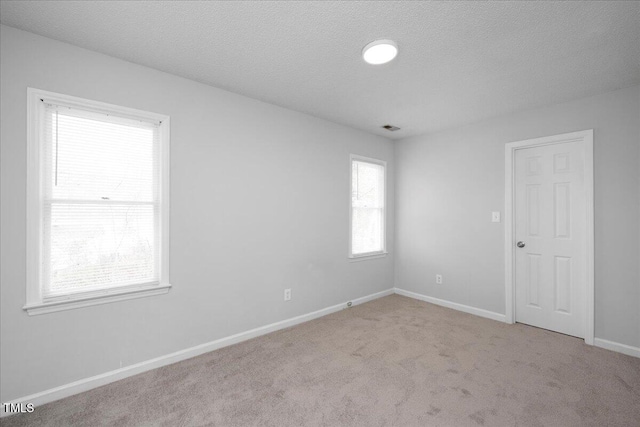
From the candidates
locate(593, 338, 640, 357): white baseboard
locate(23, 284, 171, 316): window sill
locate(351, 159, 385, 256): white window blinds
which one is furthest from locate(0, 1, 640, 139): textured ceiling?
locate(593, 338, 640, 357): white baseboard

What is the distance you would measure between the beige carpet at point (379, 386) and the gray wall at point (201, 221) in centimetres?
30

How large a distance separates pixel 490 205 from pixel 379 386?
2.71m

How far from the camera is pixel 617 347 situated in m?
2.83

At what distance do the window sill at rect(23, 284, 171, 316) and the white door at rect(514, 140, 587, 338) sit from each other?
3.91 meters

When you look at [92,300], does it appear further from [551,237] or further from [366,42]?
[551,237]

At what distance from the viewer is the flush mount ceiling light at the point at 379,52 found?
2090mm

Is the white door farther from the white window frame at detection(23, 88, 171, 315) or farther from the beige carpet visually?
the white window frame at detection(23, 88, 171, 315)

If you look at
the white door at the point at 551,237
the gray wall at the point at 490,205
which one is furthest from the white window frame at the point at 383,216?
the white door at the point at 551,237

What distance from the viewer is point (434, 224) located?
14.3 ft

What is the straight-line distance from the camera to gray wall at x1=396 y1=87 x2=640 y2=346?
2.81 m

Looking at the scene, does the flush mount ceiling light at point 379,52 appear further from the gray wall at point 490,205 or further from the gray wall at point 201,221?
the gray wall at point 490,205

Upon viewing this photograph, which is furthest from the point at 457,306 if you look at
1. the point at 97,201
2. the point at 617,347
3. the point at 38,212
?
the point at 38,212

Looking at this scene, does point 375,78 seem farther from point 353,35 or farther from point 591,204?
point 591,204

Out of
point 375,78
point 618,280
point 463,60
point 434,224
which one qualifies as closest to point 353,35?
point 375,78
